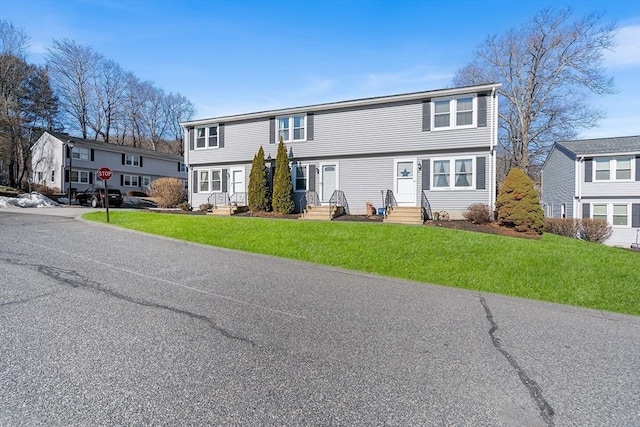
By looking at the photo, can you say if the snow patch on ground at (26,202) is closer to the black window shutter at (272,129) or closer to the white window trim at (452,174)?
the black window shutter at (272,129)

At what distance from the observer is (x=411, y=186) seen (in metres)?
15.9

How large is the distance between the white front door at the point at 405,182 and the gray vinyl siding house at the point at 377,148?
0.15 ft

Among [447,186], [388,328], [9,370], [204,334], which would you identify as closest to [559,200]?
[447,186]

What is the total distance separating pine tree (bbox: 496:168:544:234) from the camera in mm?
12180

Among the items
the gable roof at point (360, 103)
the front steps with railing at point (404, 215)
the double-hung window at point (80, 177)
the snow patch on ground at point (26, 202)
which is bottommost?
the front steps with railing at point (404, 215)

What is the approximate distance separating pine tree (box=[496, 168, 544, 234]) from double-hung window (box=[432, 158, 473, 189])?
1.83 m

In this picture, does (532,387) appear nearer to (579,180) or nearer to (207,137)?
(207,137)

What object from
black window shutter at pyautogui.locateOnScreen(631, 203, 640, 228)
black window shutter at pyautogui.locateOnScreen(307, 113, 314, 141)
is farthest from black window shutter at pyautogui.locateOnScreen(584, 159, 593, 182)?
black window shutter at pyautogui.locateOnScreen(307, 113, 314, 141)

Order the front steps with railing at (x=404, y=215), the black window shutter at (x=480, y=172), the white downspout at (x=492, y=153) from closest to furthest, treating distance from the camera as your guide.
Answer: the front steps with railing at (x=404, y=215) < the white downspout at (x=492, y=153) < the black window shutter at (x=480, y=172)

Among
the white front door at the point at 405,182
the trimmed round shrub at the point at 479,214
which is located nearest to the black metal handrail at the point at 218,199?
the white front door at the point at 405,182

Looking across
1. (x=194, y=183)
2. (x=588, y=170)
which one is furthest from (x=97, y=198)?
(x=588, y=170)

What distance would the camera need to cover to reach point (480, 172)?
577 inches

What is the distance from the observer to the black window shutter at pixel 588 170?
22172 mm

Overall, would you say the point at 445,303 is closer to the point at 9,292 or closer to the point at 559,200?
the point at 9,292
